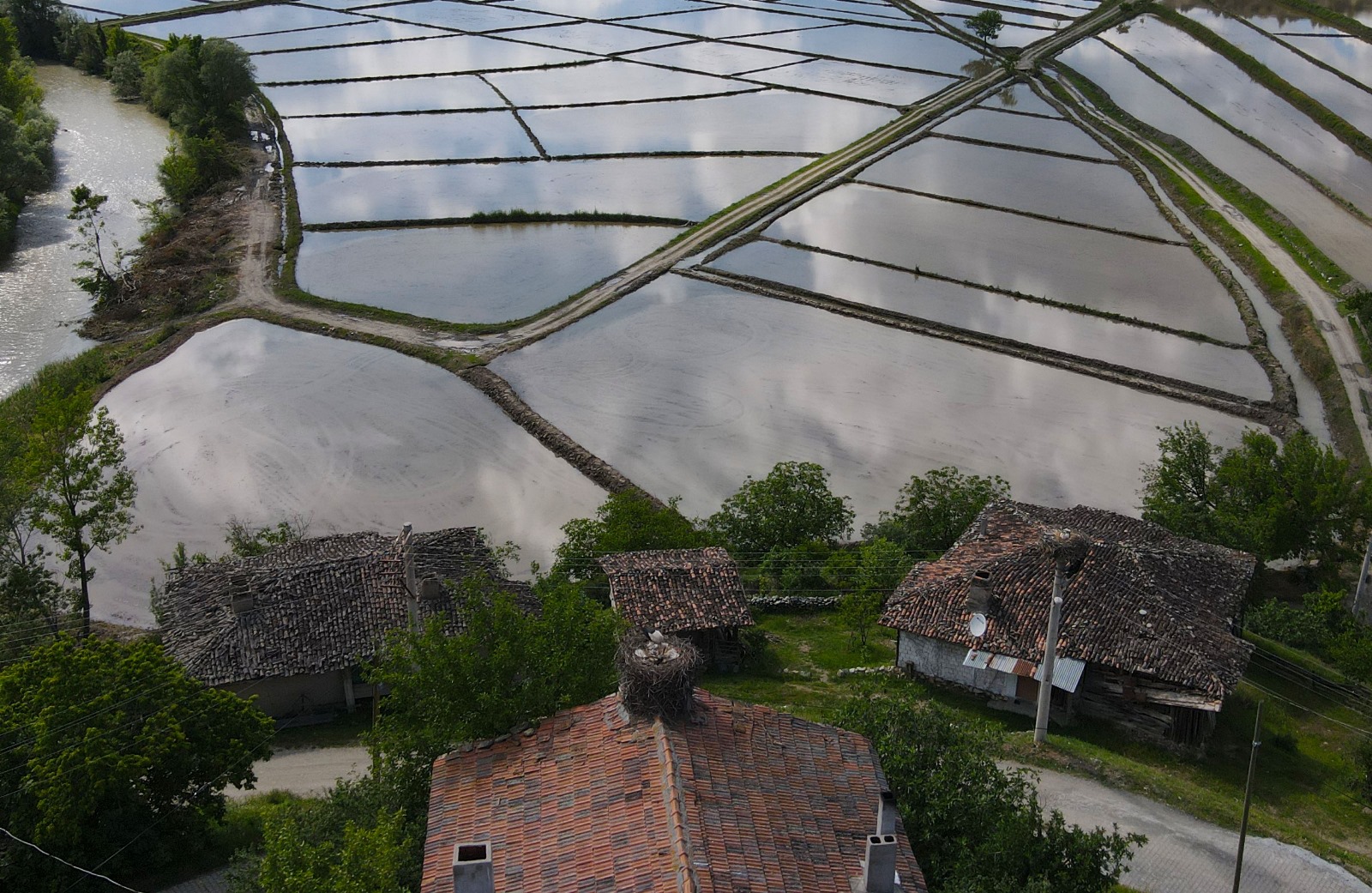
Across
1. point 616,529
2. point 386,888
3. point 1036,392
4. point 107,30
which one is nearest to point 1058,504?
point 1036,392

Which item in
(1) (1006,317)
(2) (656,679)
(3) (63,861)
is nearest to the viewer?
(2) (656,679)

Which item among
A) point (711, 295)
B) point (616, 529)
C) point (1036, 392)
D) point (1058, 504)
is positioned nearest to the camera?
point (616, 529)

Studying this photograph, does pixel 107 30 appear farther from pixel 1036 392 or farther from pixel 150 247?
pixel 1036 392

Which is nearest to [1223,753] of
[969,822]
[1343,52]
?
[969,822]

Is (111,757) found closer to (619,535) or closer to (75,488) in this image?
(75,488)

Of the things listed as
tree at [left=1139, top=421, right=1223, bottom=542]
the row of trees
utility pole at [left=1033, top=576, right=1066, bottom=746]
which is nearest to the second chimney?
utility pole at [left=1033, top=576, right=1066, bottom=746]

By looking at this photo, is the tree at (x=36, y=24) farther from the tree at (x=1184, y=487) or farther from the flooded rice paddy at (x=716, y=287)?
the tree at (x=1184, y=487)

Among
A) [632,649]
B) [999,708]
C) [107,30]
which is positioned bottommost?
[999,708]

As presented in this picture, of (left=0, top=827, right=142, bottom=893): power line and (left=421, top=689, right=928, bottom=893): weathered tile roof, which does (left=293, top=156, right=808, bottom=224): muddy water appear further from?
(left=421, top=689, right=928, bottom=893): weathered tile roof
